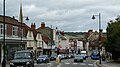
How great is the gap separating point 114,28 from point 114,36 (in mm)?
1639

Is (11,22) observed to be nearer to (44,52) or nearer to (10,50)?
(10,50)

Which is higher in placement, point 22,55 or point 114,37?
point 114,37

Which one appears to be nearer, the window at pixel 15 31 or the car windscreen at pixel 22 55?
the car windscreen at pixel 22 55

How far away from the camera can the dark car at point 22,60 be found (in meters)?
29.1

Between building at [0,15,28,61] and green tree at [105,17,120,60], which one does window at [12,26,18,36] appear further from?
green tree at [105,17,120,60]

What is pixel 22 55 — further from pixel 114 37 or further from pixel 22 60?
pixel 114 37

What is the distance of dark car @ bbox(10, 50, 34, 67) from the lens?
1145 inches

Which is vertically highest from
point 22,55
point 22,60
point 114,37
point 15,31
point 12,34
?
point 15,31

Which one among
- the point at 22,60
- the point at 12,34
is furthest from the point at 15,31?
the point at 22,60

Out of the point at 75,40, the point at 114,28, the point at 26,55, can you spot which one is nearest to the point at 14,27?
the point at 114,28

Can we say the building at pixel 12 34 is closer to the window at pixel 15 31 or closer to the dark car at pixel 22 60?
the window at pixel 15 31

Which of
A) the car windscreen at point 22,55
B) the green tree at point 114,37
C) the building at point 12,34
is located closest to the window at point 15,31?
the building at point 12,34

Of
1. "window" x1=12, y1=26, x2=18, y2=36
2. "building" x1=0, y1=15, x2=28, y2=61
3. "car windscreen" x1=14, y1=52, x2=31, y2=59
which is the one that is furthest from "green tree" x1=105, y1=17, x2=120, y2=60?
"car windscreen" x1=14, y1=52, x2=31, y2=59

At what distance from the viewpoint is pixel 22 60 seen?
96.3 ft
